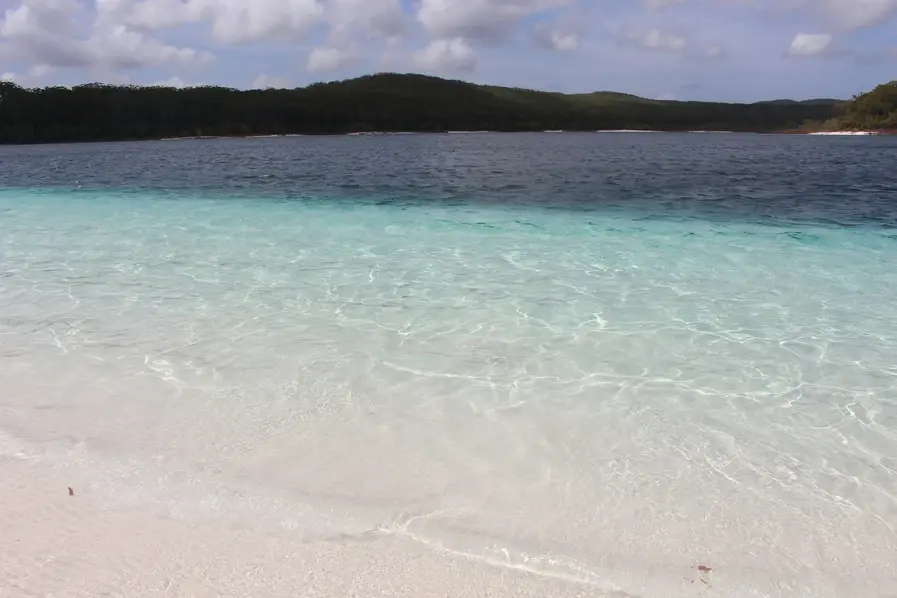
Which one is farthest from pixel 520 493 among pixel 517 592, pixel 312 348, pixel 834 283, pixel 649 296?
pixel 834 283

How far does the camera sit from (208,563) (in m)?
2.90

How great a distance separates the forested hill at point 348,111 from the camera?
80312 millimetres

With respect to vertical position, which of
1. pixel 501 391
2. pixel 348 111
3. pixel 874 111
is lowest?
pixel 501 391

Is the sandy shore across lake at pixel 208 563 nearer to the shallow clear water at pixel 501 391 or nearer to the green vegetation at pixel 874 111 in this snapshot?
the shallow clear water at pixel 501 391

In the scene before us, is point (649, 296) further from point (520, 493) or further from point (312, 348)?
point (520, 493)

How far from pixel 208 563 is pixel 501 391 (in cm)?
261

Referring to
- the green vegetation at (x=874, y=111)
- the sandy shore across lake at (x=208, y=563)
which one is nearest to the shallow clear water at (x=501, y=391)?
the sandy shore across lake at (x=208, y=563)

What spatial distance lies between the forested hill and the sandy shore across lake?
88.9 m

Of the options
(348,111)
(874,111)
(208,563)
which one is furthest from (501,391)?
(874,111)

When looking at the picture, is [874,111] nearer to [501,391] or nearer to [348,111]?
[348,111]

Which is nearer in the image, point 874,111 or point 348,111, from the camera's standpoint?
point 874,111

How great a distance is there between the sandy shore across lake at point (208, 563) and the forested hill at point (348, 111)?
88.9 m

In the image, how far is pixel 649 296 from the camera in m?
7.58

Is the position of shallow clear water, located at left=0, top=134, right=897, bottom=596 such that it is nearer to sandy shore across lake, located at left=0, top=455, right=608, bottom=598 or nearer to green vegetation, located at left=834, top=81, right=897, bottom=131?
sandy shore across lake, located at left=0, top=455, right=608, bottom=598
